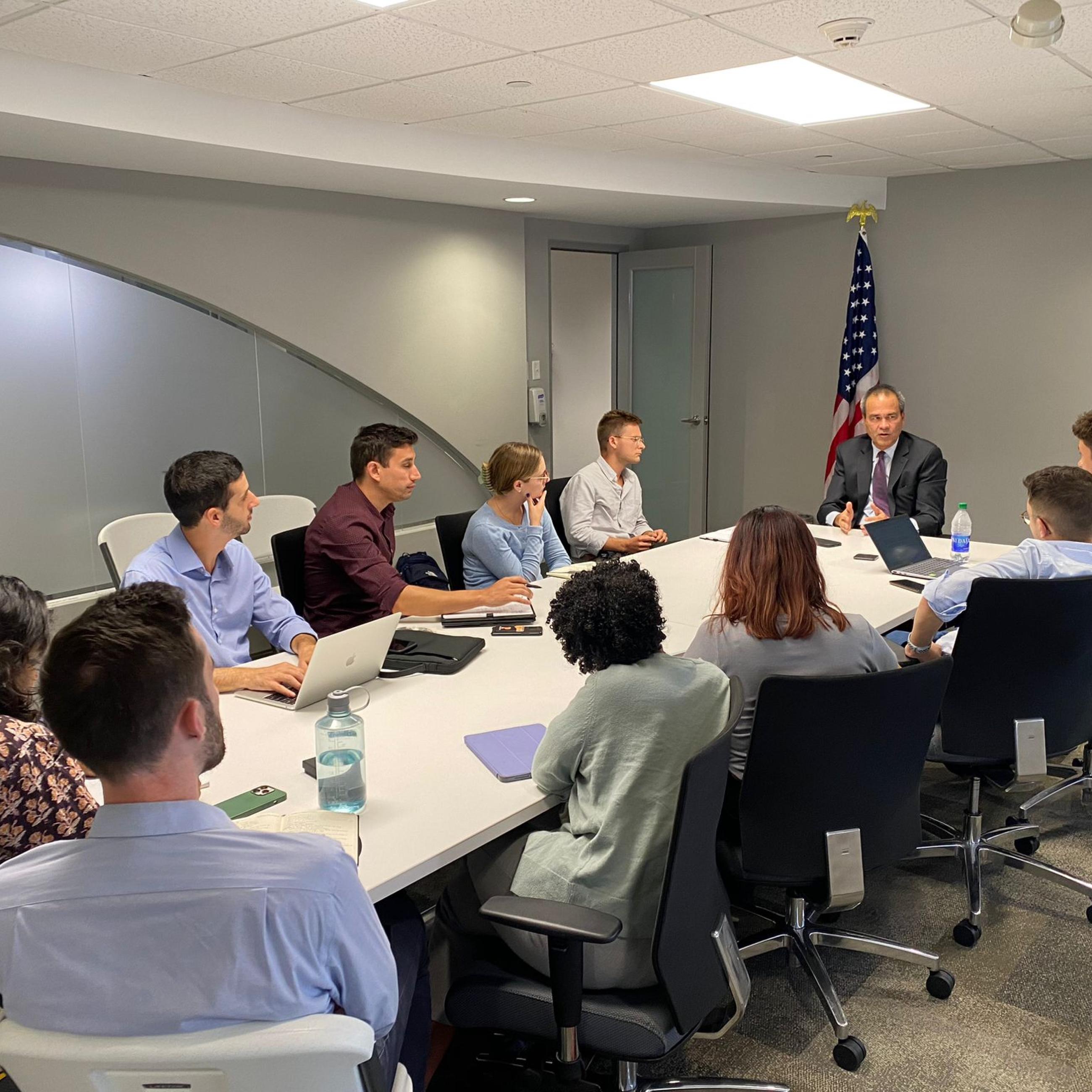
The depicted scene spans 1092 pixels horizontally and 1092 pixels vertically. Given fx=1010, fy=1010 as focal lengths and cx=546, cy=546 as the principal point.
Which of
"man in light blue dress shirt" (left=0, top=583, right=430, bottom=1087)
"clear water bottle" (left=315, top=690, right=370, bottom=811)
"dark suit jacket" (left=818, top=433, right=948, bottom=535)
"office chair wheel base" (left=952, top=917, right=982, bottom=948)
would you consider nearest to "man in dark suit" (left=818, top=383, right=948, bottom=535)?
"dark suit jacket" (left=818, top=433, right=948, bottom=535)

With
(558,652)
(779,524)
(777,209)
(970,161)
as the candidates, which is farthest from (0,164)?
(970,161)

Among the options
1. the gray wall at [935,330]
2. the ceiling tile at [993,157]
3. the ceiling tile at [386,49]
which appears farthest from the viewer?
the gray wall at [935,330]

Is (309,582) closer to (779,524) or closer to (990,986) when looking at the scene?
(779,524)

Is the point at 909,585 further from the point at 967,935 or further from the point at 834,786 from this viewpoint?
the point at 834,786

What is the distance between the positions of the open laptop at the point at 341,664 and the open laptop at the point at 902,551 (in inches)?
85.5

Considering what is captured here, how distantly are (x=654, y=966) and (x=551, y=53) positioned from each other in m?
2.69

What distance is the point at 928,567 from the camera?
400 cm

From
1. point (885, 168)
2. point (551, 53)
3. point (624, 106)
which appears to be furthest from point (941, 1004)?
point (885, 168)

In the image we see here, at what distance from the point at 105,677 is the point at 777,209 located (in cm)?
608

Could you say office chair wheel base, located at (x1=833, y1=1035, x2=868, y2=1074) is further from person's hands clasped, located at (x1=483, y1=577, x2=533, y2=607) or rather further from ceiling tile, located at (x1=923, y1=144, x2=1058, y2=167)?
ceiling tile, located at (x1=923, y1=144, x2=1058, y2=167)

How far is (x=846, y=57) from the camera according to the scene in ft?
10.8

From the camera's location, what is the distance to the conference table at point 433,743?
1.94 metres

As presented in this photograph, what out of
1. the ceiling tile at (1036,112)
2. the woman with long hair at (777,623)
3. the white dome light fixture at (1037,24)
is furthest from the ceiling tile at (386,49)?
the ceiling tile at (1036,112)

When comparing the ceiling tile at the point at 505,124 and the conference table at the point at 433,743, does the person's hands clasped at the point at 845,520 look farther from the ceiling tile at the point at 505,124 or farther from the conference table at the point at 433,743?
the ceiling tile at the point at 505,124
